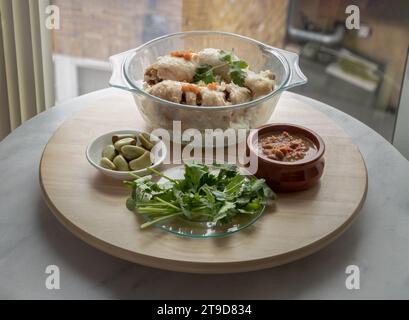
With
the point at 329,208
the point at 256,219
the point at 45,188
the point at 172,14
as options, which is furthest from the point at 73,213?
the point at 172,14

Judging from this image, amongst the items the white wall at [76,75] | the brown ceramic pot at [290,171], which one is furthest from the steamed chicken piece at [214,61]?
the white wall at [76,75]

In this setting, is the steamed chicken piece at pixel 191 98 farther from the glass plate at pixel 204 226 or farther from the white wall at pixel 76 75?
the white wall at pixel 76 75

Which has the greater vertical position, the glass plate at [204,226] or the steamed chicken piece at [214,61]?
the steamed chicken piece at [214,61]

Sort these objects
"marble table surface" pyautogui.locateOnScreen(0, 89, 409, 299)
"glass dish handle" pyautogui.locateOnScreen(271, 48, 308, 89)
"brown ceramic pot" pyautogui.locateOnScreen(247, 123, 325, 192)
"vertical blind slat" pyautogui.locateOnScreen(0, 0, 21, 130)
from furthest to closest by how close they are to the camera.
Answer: "vertical blind slat" pyautogui.locateOnScreen(0, 0, 21, 130), "glass dish handle" pyautogui.locateOnScreen(271, 48, 308, 89), "brown ceramic pot" pyautogui.locateOnScreen(247, 123, 325, 192), "marble table surface" pyautogui.locateOnScreen(0, 89, 409, 299)

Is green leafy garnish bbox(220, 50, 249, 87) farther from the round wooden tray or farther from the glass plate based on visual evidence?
the glass plate

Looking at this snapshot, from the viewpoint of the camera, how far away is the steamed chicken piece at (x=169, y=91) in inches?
41.2

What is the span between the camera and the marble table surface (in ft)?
2.71

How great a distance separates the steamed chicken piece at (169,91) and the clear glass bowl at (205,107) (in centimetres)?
2

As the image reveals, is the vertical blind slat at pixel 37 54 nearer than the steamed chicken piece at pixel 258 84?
No

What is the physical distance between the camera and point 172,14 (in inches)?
77.2

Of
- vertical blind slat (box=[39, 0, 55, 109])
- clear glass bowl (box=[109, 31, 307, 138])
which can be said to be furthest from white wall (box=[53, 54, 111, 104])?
clear glass bowl (box=[109, 31, 307, 138])

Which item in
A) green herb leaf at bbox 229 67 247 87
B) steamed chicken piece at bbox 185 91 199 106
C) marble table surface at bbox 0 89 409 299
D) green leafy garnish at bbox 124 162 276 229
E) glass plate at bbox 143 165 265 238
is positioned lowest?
marble table surface at bbox 0 89 409 299

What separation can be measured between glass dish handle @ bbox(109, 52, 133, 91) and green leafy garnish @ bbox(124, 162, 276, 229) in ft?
0.64
